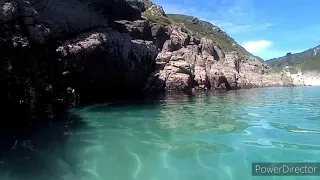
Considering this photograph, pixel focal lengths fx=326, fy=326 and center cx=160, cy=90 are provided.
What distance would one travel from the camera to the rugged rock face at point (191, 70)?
141 feet

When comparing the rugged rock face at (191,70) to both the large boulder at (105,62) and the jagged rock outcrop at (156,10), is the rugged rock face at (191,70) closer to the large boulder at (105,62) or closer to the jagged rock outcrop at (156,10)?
the large boulder at (105,62)

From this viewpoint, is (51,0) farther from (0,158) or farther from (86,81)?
(0,158)

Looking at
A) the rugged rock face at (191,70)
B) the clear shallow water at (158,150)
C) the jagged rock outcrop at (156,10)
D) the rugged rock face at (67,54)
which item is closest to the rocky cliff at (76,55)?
the rugged rock face at (67,54)

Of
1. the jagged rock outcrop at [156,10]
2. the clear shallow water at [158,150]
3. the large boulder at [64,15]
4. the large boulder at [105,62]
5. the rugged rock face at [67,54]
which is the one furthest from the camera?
the jagged rock outcrop at [156,10]

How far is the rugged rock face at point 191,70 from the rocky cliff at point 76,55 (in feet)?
0.63

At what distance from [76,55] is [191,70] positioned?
27.2 meters

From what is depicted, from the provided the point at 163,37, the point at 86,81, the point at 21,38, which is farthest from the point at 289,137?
the point at 163,37

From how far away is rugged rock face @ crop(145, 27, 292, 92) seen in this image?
42938mm

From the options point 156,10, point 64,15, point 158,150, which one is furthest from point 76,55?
point 156,10

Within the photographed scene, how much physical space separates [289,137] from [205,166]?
4389 millimetres

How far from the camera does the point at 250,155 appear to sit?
9.17 meters

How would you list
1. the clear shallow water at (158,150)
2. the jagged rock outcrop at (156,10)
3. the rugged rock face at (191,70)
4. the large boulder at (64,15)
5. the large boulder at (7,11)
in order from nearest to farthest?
the clear shallow water at (158,150) → the large boulder at (7,11) → the large boulder at (64,15) → the rugged rock face at (191,70) → the jagged rock outcrop at (156,10)

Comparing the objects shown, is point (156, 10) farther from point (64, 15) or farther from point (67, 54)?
point (67, 54)

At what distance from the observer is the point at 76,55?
2469cm
